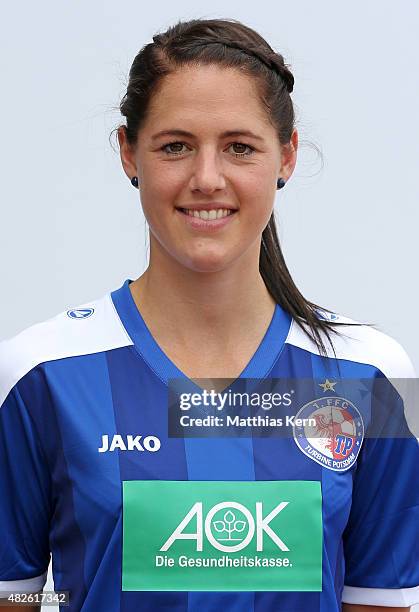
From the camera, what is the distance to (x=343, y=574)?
5.54 ft

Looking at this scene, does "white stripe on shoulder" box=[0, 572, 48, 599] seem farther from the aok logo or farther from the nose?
the nose

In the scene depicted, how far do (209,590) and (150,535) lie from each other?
0.10 meters

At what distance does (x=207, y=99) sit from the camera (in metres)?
1.56

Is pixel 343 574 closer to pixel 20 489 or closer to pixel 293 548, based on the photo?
pixel 293 548

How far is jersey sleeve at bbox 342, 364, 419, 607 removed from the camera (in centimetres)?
171

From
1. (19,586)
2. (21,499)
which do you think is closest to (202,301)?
(21,499)

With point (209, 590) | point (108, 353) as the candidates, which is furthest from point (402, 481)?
point (108, 353)

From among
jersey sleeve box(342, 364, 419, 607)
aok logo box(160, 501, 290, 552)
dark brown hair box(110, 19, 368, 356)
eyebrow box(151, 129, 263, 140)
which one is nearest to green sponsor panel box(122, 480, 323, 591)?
aok logo box(160, 501, 290, 552)

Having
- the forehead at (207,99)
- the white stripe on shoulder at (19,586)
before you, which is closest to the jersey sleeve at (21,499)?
the white stripe on shoulder at (19,586)

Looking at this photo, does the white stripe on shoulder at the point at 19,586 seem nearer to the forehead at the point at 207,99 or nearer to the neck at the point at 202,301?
the neck at the point at 202,301

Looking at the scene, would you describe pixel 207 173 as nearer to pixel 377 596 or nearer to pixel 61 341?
pixel 61 341

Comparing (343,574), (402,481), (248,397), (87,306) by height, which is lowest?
(343,574)

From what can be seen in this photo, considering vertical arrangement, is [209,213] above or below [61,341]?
above

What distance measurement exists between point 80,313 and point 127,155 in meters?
0.23
